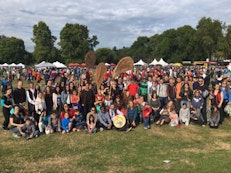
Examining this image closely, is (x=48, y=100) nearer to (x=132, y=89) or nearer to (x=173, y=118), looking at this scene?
(x=132, y=89)

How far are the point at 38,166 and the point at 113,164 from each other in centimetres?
170

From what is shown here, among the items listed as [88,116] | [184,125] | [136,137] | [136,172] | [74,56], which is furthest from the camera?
[74,56]

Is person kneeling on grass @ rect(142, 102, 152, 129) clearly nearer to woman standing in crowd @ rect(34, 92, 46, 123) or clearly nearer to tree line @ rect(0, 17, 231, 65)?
woman standing in crowd @ rect(34, 92, 46, 123)

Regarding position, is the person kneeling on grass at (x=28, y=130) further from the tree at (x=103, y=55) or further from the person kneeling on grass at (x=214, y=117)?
the tree at (x=103, y=55)

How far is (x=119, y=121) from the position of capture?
9680mm

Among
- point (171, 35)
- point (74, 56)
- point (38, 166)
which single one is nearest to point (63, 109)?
point (38, 166)

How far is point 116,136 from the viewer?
8.93 metres

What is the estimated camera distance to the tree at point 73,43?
64688 millimetres

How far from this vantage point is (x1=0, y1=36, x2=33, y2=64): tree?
8275 cm

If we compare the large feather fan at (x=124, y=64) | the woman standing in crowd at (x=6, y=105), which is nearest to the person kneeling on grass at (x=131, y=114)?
the large feather fan at (x=124, y=64)

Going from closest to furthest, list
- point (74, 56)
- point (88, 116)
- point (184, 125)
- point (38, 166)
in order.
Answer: point (38, 166), point (88, 116), point (184, 125), point (74, 56)

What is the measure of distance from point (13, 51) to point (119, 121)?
3144 inches

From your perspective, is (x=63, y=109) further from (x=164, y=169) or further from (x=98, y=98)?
(x=164, y=169)

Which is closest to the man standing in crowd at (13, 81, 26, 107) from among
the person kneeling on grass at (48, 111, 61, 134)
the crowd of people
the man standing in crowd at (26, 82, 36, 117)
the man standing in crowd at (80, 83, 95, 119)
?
the crowd of people
